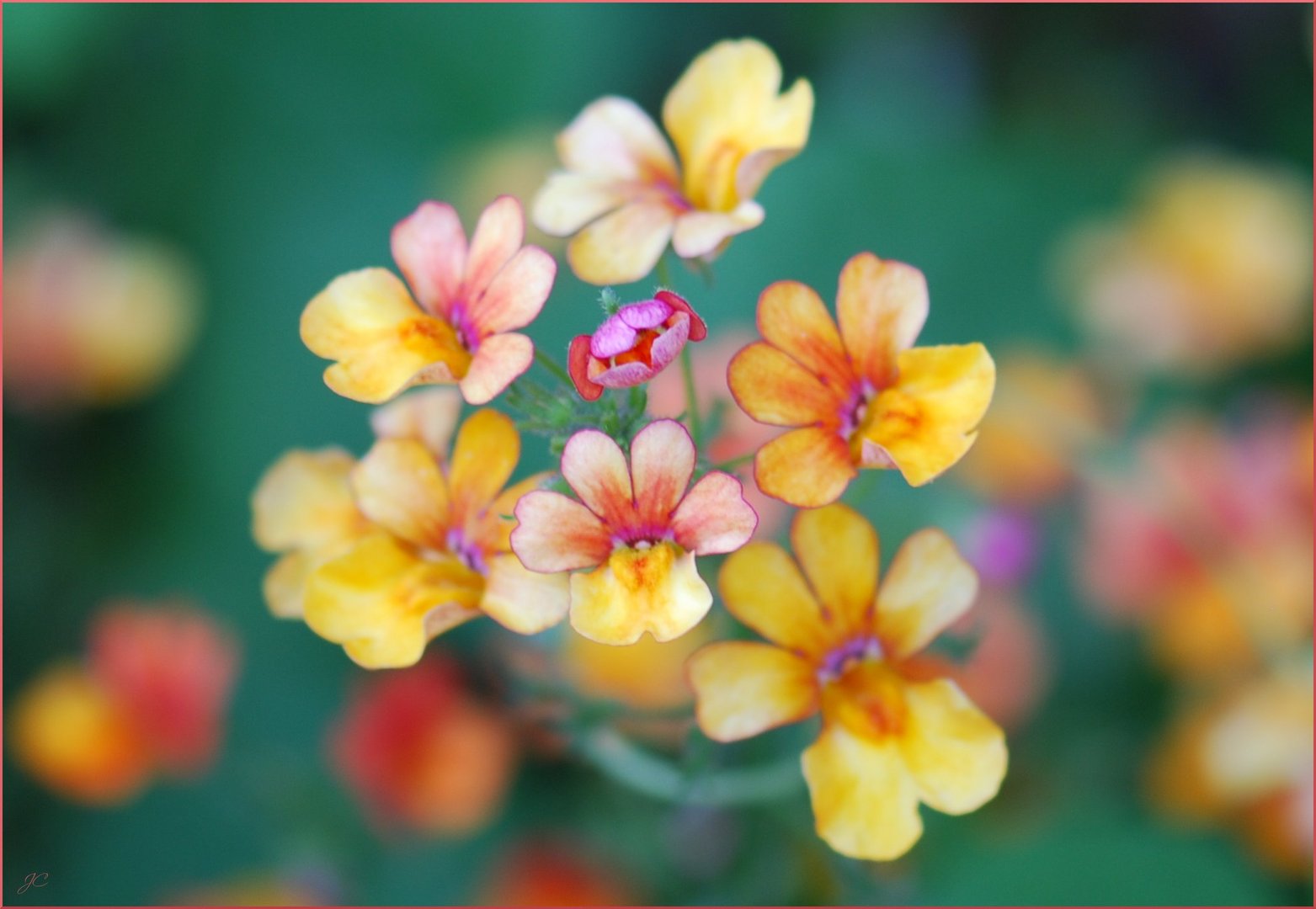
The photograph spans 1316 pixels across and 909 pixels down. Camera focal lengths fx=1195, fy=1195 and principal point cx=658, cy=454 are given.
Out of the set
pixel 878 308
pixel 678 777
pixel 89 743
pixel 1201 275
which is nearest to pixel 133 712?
pixel 89 743

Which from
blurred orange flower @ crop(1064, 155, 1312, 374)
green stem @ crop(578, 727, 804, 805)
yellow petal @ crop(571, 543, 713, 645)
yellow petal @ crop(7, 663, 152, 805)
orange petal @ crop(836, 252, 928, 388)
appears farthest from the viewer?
blurred orange flower @ crop(1064, 155, 1312, 374)

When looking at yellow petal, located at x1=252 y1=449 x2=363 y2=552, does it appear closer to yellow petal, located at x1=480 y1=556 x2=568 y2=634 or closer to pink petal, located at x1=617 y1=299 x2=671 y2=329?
yellow petal, located at x1=480 y1=556 x2=568 y2=634

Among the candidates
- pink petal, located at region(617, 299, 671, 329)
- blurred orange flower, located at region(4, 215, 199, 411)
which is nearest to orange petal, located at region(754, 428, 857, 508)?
pink petal, located at region(617, 299, 671, 329)

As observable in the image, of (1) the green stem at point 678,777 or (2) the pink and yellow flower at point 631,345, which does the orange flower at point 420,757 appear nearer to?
(1) the green stem at point 678,777

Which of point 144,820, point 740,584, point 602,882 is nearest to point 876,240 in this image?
point 602,882

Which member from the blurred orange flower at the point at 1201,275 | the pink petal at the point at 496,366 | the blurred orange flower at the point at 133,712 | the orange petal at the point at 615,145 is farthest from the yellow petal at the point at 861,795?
the blurred orange flower at the point at 1201,275

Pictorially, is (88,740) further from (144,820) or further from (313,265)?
(313,265)
